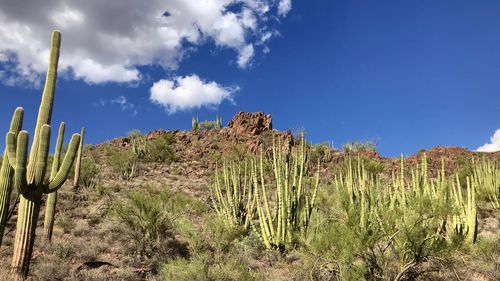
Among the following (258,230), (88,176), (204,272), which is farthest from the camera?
(88,176)

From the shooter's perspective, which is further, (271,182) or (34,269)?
(271,182)

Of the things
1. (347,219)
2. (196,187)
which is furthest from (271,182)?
(347,219)

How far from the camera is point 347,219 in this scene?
8609 mm

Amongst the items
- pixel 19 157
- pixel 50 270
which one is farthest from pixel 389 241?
pixel 50 270

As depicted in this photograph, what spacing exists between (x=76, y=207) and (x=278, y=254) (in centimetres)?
774

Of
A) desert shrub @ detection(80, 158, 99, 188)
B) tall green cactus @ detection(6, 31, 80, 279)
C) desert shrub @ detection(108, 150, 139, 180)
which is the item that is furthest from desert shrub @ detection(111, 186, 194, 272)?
desert shrub @ detection(108, 150, 139, 180)

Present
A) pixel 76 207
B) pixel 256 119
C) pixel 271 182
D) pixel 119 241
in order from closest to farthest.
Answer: pixel 119 241 < pixel 76 207 < pixel 271 182 < pixel 256 119

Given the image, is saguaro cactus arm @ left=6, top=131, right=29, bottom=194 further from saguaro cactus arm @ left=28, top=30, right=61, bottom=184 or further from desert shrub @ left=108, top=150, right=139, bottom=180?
desert shrub @ left=108, top=150, right=139, bottom=180

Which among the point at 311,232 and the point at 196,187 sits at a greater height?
the point at 196,187

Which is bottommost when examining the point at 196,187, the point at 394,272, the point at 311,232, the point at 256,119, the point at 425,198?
the point at 394,272

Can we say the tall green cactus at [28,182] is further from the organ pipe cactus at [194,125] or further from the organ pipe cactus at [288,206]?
the organ pipe cactus at [194,125]

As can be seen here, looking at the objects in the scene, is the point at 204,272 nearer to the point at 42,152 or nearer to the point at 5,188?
the point at 42,152

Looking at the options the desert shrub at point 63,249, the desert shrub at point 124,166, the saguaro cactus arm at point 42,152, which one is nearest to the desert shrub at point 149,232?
the desert shrub at point 63,249

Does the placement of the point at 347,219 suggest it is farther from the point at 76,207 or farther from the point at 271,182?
the point at 271,182
